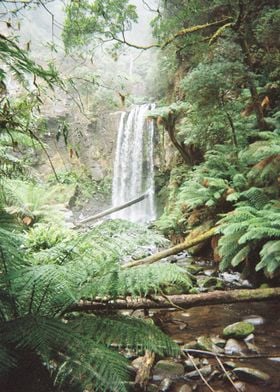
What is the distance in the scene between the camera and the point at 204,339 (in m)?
3.12

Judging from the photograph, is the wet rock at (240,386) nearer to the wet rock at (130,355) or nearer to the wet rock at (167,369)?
the wet rock at (167,369)

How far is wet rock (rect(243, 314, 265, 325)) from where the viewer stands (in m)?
3.60

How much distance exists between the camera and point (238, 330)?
3.31 m

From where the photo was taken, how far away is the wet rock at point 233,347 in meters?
3.00

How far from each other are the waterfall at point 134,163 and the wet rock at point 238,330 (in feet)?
32.4

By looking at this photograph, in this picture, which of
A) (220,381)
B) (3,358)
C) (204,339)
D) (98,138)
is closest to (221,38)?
(204,339)

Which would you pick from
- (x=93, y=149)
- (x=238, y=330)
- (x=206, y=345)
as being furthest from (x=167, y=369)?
(x=93, y=149)

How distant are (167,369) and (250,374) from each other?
24.4 inches

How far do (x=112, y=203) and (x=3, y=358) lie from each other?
1402 cm

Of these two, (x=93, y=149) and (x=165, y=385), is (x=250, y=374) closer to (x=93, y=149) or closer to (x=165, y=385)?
(x=165, y=385)

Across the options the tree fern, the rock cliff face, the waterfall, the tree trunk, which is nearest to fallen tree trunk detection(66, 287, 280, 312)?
the tree trunk

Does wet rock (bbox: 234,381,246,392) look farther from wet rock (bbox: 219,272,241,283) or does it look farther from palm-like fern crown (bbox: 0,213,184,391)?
wet rock (bbox: 219,272,241,283)

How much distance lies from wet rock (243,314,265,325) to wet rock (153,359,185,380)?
1.33 m

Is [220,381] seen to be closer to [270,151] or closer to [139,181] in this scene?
[270,151]
